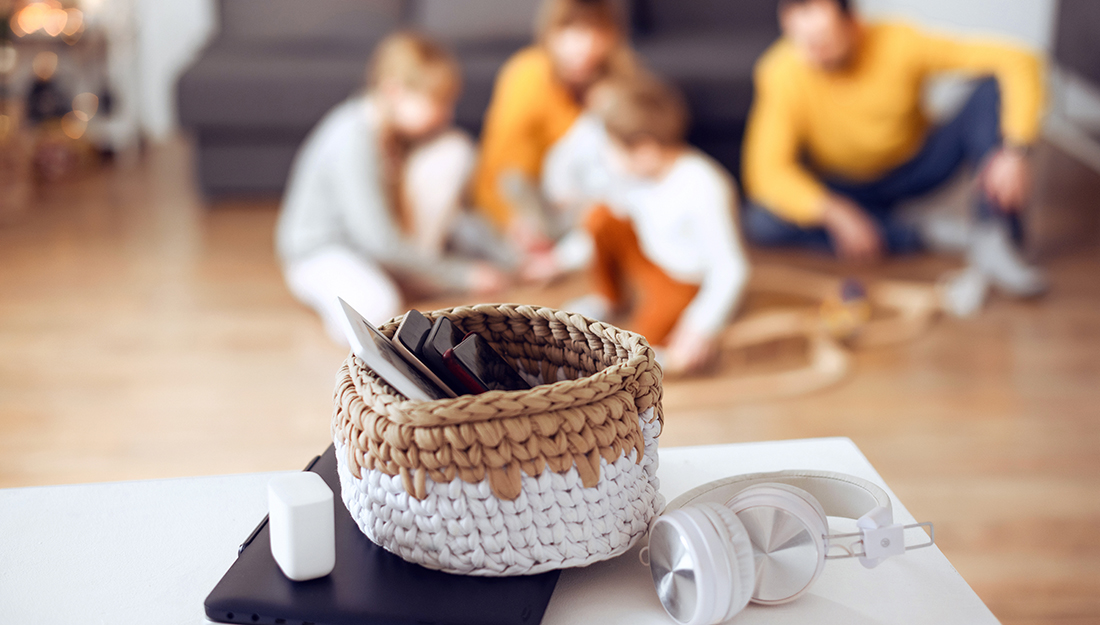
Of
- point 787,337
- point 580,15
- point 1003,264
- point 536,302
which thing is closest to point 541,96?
point 580,15

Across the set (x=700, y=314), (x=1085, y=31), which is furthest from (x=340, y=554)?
(x=1085, y=31)

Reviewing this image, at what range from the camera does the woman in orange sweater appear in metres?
2.28

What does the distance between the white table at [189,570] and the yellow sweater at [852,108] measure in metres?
1.62

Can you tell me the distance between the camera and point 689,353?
175cm

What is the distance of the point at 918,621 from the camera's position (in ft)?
1.98

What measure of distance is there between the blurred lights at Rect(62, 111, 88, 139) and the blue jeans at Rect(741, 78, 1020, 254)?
2011mm

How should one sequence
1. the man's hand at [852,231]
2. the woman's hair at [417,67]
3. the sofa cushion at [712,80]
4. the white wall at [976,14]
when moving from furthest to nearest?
the white wall at [976,14] → the sofa cushion at [712,80] → the man's hand at [852,231] → the woman's hair at [417,67]

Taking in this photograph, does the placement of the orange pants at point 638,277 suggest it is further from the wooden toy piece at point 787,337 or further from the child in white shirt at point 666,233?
the wooden toy piece at point 787,337

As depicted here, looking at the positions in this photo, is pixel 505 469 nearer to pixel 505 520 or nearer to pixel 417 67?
pixel 505 520

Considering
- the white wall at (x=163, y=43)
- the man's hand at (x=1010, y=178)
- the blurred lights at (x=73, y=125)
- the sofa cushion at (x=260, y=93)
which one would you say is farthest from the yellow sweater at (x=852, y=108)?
the blurred lights at (x=73, y=125)

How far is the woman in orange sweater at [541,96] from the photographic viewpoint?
2.28 m

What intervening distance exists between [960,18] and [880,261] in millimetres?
1545

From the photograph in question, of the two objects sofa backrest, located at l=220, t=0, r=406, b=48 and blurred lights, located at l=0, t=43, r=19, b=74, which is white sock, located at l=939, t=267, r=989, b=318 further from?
blurred lights, located at l=0, t=43, r=19, b=74

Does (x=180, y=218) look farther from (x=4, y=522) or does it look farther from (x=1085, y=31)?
(x=1085, y=31)
